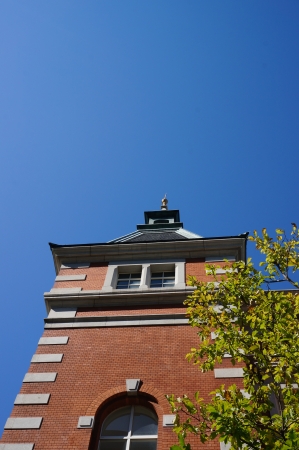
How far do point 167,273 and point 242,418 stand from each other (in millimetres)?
10105

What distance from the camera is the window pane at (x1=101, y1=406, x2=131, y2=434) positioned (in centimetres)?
1134

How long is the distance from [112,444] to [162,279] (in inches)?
265

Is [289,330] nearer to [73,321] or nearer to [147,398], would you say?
[147,398]

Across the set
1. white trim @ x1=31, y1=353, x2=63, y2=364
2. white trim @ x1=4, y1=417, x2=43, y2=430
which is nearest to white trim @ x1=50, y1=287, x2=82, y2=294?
white trim @ x1=31, y1=353, x2=63, y2=364

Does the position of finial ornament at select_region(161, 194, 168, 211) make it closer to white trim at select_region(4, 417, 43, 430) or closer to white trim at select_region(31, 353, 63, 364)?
white trim at select_region(31, 353, 63, 364)

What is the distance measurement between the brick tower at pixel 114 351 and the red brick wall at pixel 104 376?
0.09 feet

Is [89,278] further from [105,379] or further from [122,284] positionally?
[105,379]

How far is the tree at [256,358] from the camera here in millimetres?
6922

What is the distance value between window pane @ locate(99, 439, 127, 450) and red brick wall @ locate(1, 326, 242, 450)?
0.33 meters

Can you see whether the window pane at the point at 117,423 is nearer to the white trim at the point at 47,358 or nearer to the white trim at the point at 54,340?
the white trim at the point at 47,358

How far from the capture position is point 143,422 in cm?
1148

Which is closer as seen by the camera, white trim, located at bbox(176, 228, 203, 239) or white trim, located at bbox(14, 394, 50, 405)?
white trim, located at bbox(14, 394, 50, 405)

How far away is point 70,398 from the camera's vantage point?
11.9 metres

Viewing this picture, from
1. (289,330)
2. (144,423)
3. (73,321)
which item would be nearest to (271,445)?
(289,330)
